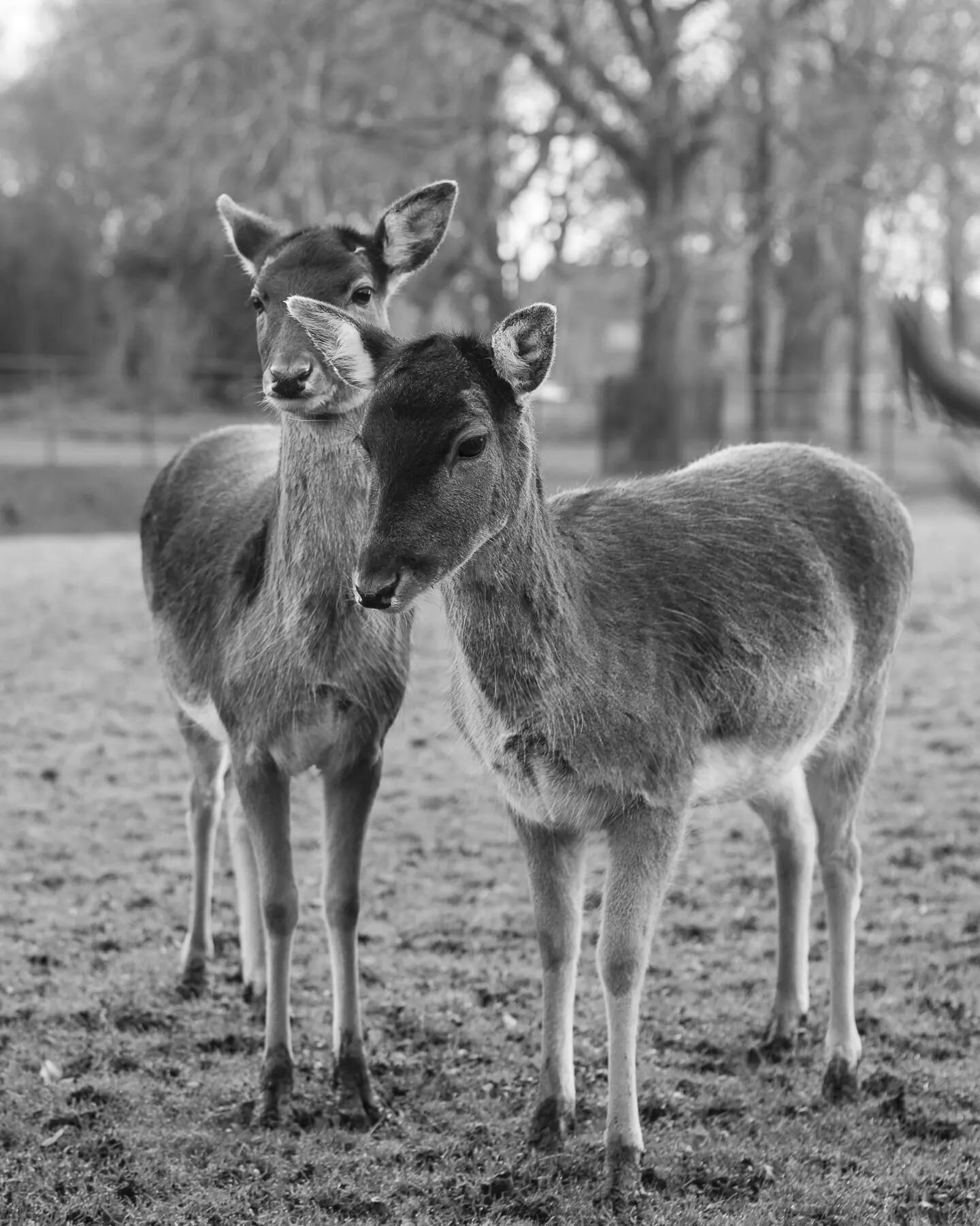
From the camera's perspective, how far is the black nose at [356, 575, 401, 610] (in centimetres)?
421

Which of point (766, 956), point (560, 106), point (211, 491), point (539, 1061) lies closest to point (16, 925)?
point (211, 491)

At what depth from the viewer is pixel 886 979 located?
22.1 feet

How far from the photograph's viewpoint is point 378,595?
4.22m

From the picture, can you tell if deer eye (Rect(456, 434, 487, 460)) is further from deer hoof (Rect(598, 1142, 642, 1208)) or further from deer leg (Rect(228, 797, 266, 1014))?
deer leg (Rect(228, 797, 266, 1014))

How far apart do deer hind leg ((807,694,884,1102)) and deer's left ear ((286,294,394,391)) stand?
8.13ft

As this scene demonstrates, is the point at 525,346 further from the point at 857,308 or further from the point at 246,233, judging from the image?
the point at 857,308

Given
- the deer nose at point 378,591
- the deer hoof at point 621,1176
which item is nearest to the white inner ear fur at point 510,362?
the deer nose at point 378,591

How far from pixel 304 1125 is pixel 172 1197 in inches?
26.0

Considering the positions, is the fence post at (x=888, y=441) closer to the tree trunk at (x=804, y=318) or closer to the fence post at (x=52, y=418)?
the tree trunk at (x=804, y=318)

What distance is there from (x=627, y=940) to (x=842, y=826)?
1.43 m

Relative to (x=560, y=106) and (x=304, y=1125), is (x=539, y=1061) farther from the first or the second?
(x=560, y=106)

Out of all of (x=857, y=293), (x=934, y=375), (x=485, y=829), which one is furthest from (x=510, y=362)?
(x=857, y=293)

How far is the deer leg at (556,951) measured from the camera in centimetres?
521

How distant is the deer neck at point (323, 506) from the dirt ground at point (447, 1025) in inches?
28.9
